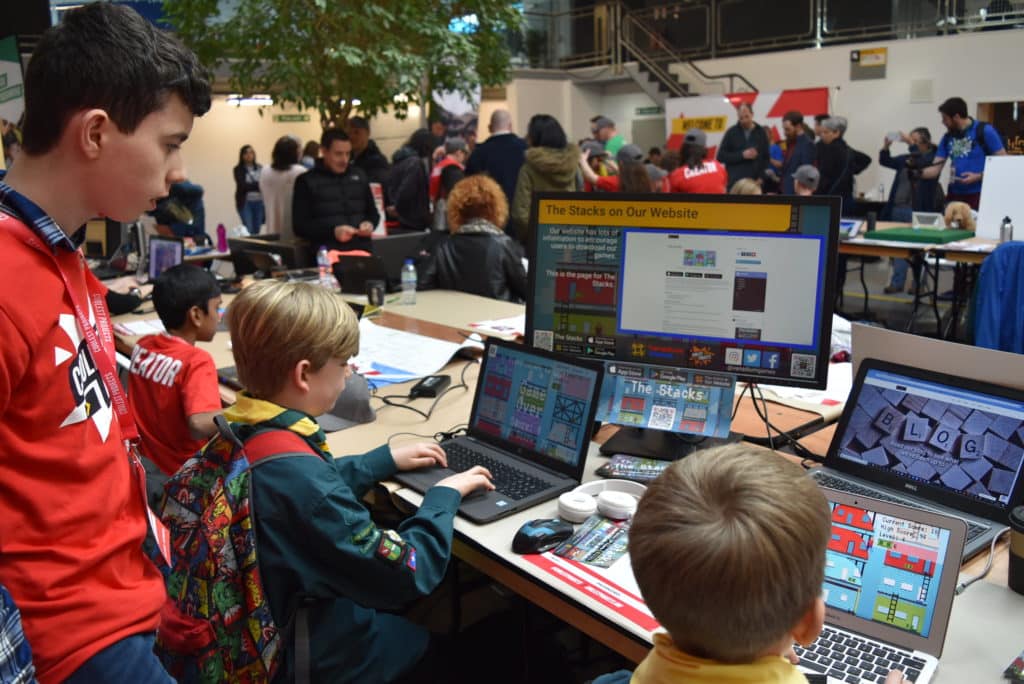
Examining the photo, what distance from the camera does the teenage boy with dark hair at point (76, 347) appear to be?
3.51 feet

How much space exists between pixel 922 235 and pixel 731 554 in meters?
5.91

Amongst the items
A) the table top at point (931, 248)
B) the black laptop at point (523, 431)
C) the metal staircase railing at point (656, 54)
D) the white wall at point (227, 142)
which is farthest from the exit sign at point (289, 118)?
the black laptop at point (523, 431)

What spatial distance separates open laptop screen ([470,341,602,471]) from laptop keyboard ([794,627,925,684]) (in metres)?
0.67

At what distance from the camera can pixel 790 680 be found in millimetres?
949

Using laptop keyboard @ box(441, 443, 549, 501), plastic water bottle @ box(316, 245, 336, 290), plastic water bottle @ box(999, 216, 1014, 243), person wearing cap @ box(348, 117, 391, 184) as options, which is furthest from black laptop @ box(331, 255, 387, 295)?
plastic water bottle @ box(999, 216, 1014, 243)

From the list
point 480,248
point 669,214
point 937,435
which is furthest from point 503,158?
point 937,435

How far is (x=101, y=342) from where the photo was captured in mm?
1229

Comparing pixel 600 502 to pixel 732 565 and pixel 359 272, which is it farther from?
pixel 359 272

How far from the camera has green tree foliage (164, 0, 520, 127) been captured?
4.72 m

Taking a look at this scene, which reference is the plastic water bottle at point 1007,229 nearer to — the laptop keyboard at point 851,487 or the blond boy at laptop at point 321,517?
the laptop keyboard at point 851,487

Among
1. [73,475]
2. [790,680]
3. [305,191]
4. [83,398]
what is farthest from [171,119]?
[305,191]

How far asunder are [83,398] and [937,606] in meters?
1.27

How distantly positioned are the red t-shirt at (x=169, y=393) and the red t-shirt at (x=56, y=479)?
1.14m

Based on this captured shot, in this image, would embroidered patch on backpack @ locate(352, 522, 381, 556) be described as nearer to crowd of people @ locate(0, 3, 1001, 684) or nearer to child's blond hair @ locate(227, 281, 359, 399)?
crowd of people @ locate(0, 3, 1001, 684)
